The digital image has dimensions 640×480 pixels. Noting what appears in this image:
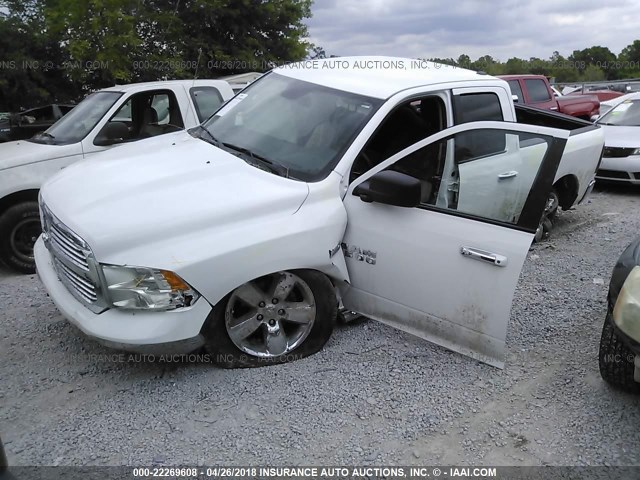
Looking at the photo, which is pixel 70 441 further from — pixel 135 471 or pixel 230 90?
pixel 230 90

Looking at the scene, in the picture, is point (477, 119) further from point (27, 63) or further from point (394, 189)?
point (27, 63)

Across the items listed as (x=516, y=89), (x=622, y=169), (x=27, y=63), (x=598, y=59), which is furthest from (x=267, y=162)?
(x=598, y=59)

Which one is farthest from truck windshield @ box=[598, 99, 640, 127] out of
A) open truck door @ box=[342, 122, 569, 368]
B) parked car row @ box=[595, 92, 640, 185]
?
open truck door @ box=[342, 122, 569, 368]

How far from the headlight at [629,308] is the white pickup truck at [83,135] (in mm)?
4933

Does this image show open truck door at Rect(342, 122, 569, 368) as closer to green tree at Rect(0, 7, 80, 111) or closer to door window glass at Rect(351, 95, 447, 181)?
door window glass at Rect(351, 95, 447, 181)

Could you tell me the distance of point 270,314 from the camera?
332 centimetres

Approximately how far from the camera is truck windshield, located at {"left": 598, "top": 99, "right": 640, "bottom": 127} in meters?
8.92

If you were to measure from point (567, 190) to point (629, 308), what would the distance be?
→ 3.83 m

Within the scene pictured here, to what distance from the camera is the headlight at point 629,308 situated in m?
2.57

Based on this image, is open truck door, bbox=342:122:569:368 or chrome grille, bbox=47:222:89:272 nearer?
chrome grille, bbox=47:222:89:272

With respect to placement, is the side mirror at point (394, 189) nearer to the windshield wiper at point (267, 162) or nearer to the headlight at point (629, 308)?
the windshield wiper at point (267, 162)

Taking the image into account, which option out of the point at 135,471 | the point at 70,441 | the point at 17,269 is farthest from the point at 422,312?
the point at 17,269

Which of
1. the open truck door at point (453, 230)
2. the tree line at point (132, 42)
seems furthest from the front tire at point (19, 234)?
the tree line at point (132, 42)

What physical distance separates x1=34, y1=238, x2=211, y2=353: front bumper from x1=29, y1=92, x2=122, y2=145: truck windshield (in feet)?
10.4
